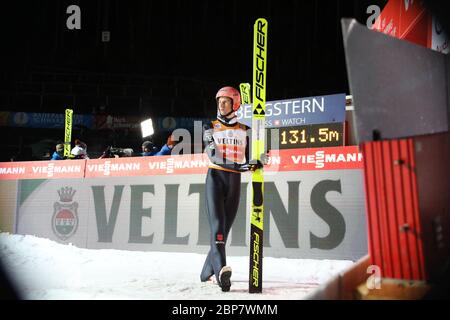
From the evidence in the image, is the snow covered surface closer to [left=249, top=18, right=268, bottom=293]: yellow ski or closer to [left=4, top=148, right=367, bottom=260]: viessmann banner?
[left=4, top=148, right=367, bottom=260]: viessmann banner

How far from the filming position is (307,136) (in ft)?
31.0

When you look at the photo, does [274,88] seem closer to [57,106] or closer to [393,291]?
[57,106]

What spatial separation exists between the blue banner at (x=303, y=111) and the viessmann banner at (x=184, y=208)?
1936mm

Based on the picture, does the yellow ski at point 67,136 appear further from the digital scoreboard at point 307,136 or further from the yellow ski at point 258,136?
the yellow ski at point 258,136

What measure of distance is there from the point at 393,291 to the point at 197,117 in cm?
2442

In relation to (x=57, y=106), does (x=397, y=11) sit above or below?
below

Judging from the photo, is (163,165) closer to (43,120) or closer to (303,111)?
(303,111)

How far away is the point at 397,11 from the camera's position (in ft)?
25.5

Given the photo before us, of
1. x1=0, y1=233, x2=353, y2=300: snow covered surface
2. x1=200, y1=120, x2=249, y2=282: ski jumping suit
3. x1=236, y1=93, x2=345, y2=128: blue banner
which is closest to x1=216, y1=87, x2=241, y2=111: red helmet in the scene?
x1=200, y1=120, x2=249, y2=282: ski jumping suit

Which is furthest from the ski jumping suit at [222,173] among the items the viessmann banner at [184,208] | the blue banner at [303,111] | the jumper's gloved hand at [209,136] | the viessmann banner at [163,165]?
the blue banner at [303,111]

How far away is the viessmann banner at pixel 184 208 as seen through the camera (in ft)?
22.9
